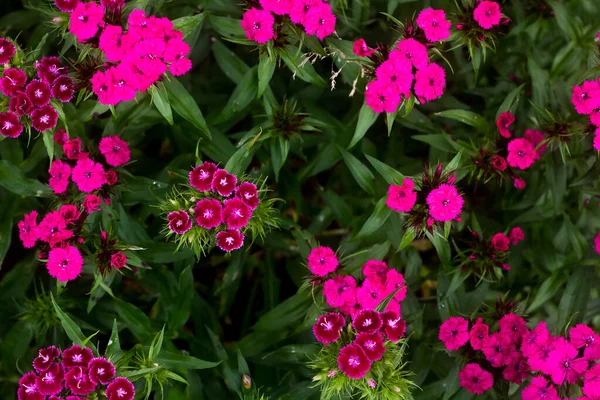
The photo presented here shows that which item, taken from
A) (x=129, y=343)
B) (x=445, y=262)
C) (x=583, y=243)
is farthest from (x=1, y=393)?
(x=583, y=243)

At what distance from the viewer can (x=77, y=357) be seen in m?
1.89

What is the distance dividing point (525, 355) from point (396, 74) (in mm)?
1135

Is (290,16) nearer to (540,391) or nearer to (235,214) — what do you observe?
(235,214)

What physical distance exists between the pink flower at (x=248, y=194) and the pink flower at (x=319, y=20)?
620 millimetres

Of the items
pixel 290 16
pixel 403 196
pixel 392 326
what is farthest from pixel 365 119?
pixel 392 326

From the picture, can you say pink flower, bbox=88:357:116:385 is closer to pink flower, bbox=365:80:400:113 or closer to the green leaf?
the green leaf

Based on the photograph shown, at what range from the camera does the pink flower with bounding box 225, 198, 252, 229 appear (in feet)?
6.46

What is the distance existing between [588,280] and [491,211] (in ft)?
1.97

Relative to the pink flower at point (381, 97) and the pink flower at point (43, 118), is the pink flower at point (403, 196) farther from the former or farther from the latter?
the pink flower at point (43, 118)

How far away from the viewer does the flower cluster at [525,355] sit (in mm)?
2068

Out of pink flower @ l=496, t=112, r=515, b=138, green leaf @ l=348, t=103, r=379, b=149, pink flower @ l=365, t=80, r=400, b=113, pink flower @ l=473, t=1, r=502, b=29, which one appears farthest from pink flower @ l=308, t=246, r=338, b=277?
pink flower @ l=473, t=1, r=502, b=29

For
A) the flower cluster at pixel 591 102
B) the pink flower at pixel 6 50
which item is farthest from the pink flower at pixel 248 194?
the flower cluster at pixel 591 102

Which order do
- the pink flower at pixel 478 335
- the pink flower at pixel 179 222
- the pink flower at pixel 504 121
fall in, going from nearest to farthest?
→ the pink flower at pixel 179 222
the pink flower at pixel 478 335
the pink flower at pixel 504 121

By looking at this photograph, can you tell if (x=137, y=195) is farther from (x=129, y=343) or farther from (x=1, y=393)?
(x=1, y=393)
